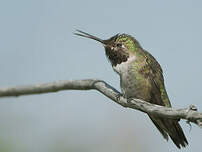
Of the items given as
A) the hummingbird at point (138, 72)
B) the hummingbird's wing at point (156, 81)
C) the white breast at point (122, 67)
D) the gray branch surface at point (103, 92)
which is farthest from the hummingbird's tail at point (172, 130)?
the gray branch surface at point (103, 92)

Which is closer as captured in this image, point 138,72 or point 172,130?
point 172,130

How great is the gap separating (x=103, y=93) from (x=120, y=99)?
0.70 meters

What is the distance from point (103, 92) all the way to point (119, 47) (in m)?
2.73

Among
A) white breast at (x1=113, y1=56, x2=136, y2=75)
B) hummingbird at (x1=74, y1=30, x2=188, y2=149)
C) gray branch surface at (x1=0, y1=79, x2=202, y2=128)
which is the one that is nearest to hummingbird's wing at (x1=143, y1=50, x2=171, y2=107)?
hummingbird at (x1=74, y1=30, x2=188, y2=149)

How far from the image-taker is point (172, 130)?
615cm

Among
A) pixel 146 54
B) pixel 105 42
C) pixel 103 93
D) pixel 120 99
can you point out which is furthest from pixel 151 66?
pixel 103 93

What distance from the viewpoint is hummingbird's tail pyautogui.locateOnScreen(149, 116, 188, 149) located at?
574cm

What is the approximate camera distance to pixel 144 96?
6.64 metres

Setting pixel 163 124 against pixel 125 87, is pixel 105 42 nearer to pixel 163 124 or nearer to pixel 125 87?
pixel 125 87

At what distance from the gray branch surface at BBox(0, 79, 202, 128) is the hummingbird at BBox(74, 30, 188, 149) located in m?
1.53

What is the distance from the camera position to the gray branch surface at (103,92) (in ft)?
11.7

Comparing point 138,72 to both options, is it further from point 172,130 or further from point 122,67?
point 172,130

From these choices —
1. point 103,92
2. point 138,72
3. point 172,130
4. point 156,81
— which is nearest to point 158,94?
point 156,81

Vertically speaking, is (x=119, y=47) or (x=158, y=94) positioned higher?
(x=119, y=47)
